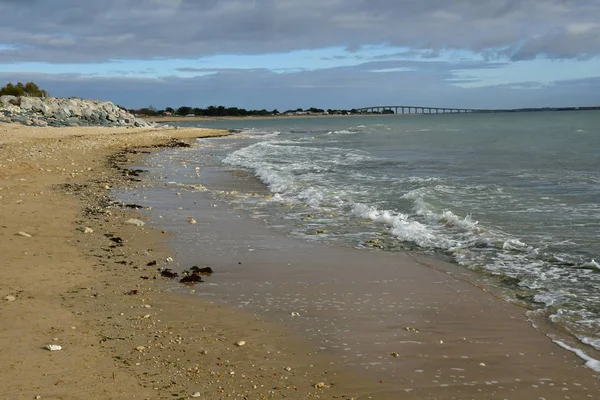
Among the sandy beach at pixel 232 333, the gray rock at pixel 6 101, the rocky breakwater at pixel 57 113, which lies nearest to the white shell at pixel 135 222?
the sandy beach at pixel 232 333

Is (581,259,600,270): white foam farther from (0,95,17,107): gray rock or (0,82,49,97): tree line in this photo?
(0,82,49,97): tree line

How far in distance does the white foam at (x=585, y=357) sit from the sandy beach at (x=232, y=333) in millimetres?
95

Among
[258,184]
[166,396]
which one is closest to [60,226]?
[166,396]

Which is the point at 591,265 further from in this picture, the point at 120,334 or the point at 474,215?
the point at 120,334

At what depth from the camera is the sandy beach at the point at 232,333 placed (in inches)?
176

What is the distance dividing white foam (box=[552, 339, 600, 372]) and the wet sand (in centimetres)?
6

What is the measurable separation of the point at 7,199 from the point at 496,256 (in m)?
9.41

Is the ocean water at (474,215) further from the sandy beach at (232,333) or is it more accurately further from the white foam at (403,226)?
the sandy beach at (232,333)

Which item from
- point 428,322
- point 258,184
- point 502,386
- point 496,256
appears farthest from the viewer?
point 258,184

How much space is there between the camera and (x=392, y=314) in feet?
20.4

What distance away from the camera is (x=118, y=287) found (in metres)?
6.88

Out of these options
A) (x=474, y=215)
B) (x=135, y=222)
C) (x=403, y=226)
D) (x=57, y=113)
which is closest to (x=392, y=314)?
(x=403, y=226)

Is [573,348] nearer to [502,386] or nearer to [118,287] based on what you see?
[502,386]

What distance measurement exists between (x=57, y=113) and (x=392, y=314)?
174 feet
